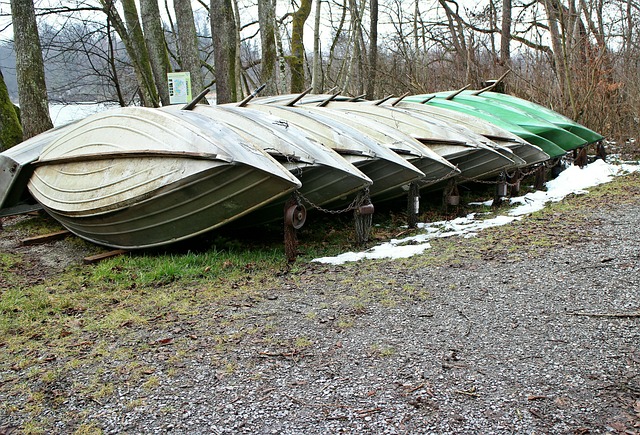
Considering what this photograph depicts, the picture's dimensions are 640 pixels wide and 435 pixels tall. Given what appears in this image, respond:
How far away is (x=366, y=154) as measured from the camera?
6598mm

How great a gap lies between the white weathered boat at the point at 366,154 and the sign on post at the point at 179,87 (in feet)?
7.72

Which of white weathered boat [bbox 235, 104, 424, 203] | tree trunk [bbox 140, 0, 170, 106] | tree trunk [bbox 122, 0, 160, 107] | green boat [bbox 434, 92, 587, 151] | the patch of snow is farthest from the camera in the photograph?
tree trunk [bbox 122, 0, 160, 107]

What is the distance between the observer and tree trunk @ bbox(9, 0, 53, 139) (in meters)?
8.84

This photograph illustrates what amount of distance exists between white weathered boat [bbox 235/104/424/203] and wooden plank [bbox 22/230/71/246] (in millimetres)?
3243

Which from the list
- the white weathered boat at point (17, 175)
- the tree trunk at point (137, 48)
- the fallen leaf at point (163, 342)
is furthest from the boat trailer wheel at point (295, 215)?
the tree trunk at point (137, 48)

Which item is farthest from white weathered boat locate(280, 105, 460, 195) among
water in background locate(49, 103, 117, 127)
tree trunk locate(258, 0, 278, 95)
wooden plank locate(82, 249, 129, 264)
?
water in background locate(49, 103, 117, 127)

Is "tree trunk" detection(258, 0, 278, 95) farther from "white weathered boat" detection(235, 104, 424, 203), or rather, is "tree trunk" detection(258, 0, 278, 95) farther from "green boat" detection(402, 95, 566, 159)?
"white weathered boat" detection(235, 104, 424, 203)

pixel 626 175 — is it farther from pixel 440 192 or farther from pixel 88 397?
pixel 88 397

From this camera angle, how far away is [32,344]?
12.0 ft

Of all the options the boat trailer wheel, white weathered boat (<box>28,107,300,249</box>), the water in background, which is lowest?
the boat trailer wheel

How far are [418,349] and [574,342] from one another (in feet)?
3.00

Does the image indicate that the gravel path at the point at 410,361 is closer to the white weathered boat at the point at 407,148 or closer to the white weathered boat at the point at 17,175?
the white weathered boat at the point at 407,148

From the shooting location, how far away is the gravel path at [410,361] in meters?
2.61

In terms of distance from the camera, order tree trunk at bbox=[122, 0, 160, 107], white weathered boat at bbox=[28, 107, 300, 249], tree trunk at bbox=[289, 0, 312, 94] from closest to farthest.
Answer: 1. white weathered boat at bbox=[28, 107, 300, 249]
2. tree trunk at bbox=[122, 0, 160, 107]
3. tree trunk at bbox=[289, 0, 312, 94]
